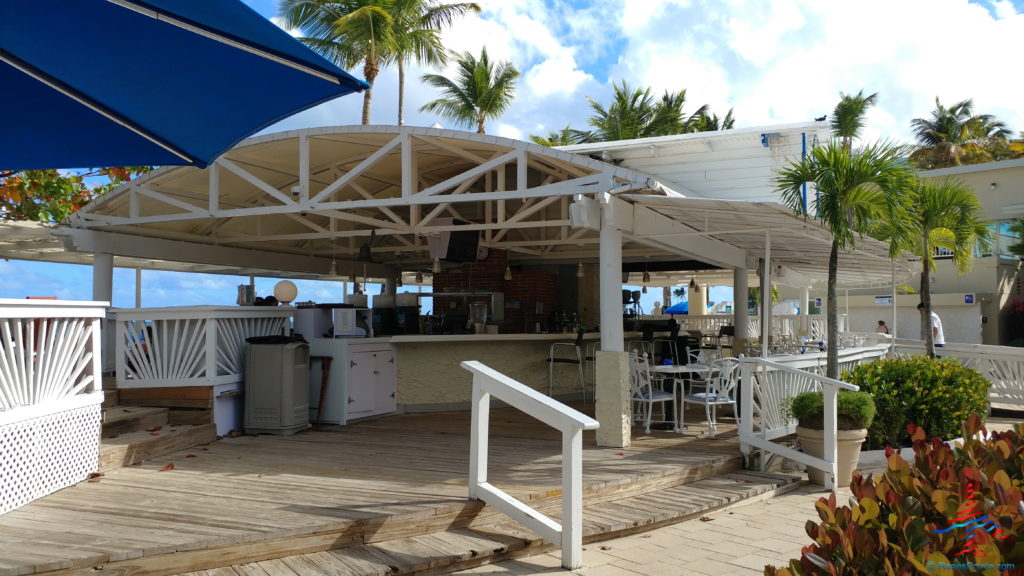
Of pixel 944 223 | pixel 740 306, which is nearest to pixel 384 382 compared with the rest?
pixel 740 306

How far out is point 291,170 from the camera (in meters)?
10.1

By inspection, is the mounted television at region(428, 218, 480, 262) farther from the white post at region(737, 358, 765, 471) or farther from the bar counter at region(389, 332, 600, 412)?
the white post at region(737, 358, 765, 471)

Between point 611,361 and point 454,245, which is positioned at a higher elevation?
point 454,245

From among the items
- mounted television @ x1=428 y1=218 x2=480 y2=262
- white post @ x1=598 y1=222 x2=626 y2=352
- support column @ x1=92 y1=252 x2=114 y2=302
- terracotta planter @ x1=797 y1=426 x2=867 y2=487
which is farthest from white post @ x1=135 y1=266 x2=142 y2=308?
terracotta planter @ x1=797 y1=426 x2=867 y2=487

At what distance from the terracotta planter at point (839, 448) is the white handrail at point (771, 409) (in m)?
0.13

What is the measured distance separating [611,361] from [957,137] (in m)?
37.6

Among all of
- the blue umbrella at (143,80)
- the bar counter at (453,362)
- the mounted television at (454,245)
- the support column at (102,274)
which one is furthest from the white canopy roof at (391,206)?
the blue umbrella at (143,80)

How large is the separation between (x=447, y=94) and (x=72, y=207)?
14826 millimetres

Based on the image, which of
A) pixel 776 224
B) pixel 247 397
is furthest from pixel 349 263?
pixel 776 224

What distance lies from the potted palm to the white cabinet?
481cm

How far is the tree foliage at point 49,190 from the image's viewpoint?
388 inches

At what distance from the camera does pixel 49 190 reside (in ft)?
32.7

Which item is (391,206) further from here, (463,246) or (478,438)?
(478,438)

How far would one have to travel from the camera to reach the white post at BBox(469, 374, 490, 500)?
492cm
